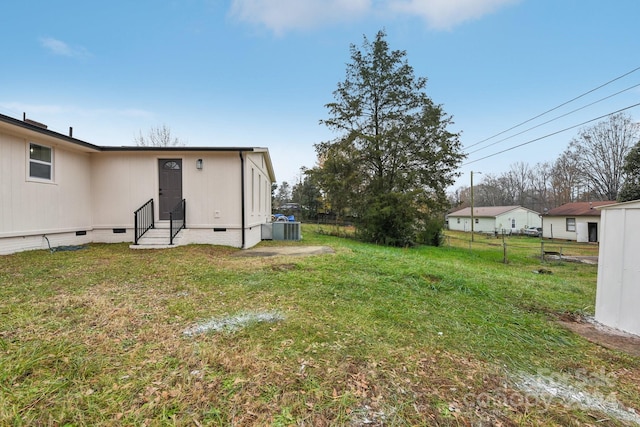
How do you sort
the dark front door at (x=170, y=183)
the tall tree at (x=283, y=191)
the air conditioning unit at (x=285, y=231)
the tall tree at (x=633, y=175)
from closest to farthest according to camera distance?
the dark front door at (x=170, y=183), the air conditioning unit at (x=285, y=231), the tall tree at (x=633, y=175), the tall tree at (x=283, y=191)

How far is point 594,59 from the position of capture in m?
11.5

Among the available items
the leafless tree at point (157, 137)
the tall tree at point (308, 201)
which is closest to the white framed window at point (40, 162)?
the leafless tree at point (157, 137)

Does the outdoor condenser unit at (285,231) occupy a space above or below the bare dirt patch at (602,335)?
above

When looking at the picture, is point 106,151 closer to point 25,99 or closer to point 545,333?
point 25,99

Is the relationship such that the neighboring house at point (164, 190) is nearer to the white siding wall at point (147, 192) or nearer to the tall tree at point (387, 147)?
the white siding wall at point (147, 192)

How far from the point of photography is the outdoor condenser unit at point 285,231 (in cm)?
1065

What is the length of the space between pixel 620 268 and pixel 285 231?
8.98 metres

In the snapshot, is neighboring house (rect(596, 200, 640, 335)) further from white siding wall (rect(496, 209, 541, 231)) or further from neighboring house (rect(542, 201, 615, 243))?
white siding wall (rect(496, 209, 541, 231))

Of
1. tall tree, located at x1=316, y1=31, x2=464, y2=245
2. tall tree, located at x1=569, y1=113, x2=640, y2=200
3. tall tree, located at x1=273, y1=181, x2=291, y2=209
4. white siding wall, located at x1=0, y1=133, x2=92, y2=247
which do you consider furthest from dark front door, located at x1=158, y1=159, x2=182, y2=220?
tall tree, located at x1=569, y1=113, x2=640, y2=200

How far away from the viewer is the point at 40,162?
661 centimetres

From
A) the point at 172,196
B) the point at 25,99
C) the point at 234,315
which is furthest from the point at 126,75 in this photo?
the point at 234,315

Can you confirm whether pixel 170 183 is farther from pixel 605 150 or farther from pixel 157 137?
pixel 605 150

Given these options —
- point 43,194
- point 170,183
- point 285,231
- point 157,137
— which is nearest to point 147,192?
point 170,183

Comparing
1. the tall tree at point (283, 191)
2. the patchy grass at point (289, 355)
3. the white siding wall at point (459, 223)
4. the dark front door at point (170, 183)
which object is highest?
the tall tree at point (283, 191)
